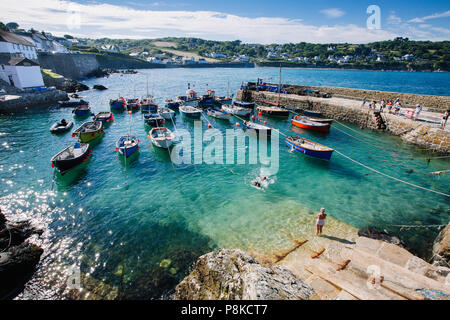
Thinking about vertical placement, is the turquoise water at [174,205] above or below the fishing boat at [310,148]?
below

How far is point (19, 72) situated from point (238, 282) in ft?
210

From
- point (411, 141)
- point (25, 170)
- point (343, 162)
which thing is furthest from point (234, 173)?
point (411, 141)

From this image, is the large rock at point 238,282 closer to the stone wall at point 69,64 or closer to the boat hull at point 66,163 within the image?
the boat hull at point 66,163

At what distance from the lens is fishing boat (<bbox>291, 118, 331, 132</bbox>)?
112ft

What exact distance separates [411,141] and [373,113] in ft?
26.5

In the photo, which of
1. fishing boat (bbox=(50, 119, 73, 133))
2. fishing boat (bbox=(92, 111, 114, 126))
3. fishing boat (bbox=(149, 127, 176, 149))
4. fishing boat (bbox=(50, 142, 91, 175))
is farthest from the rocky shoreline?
fishing boat (bbox=(92, 111, 114, 126))

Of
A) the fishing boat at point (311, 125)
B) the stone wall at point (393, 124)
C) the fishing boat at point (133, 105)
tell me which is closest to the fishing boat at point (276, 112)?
the stone wall at point (393, 124)

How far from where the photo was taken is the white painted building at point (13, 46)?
55.7 meters

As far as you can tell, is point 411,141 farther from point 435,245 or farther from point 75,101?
point 75,101

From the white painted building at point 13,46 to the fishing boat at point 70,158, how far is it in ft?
181

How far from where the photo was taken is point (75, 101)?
50.0m

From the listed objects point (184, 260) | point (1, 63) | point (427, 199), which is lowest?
point (184, 260)

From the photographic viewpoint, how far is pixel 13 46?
5897 cm

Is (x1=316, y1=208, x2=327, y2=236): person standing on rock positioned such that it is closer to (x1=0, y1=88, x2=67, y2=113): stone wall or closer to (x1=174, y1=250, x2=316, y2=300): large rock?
(x1=174, y1=250, x2=316, y2=300): large rock
